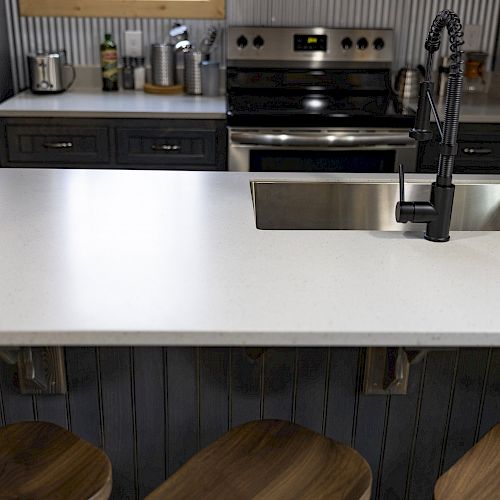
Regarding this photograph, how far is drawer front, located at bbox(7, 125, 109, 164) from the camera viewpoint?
123 inches

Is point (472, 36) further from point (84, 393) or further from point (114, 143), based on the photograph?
point (84, 393)

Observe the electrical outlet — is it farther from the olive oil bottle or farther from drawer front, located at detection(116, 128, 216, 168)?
the olive oil bottle

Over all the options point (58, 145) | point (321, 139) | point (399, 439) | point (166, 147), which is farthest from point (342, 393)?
point (58, 145)

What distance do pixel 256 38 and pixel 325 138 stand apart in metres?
0.84

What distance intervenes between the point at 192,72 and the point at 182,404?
7.50 feet

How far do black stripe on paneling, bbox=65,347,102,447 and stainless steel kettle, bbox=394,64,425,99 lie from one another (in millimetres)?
2456

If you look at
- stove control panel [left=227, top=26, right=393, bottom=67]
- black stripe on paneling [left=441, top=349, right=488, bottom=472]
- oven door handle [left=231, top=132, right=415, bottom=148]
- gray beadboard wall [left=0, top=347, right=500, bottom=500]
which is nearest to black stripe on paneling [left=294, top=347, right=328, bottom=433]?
gray beadboard wall [left=0, top=347, right=500, bottom=500]

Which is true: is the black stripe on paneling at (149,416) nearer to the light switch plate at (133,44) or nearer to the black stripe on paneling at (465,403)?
the black stripe on paneling at (465,403)

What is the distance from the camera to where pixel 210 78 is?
348 cm

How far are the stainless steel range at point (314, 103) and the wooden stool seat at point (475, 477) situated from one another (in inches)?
72.8

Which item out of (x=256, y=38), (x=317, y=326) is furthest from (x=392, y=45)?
(x=317, y=326)

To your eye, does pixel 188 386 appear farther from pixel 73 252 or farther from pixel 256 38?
pixel 256 38

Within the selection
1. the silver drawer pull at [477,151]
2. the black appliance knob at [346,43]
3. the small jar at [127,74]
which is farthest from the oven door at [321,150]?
the small jar at [127,74]

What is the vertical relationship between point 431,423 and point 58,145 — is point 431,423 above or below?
below
